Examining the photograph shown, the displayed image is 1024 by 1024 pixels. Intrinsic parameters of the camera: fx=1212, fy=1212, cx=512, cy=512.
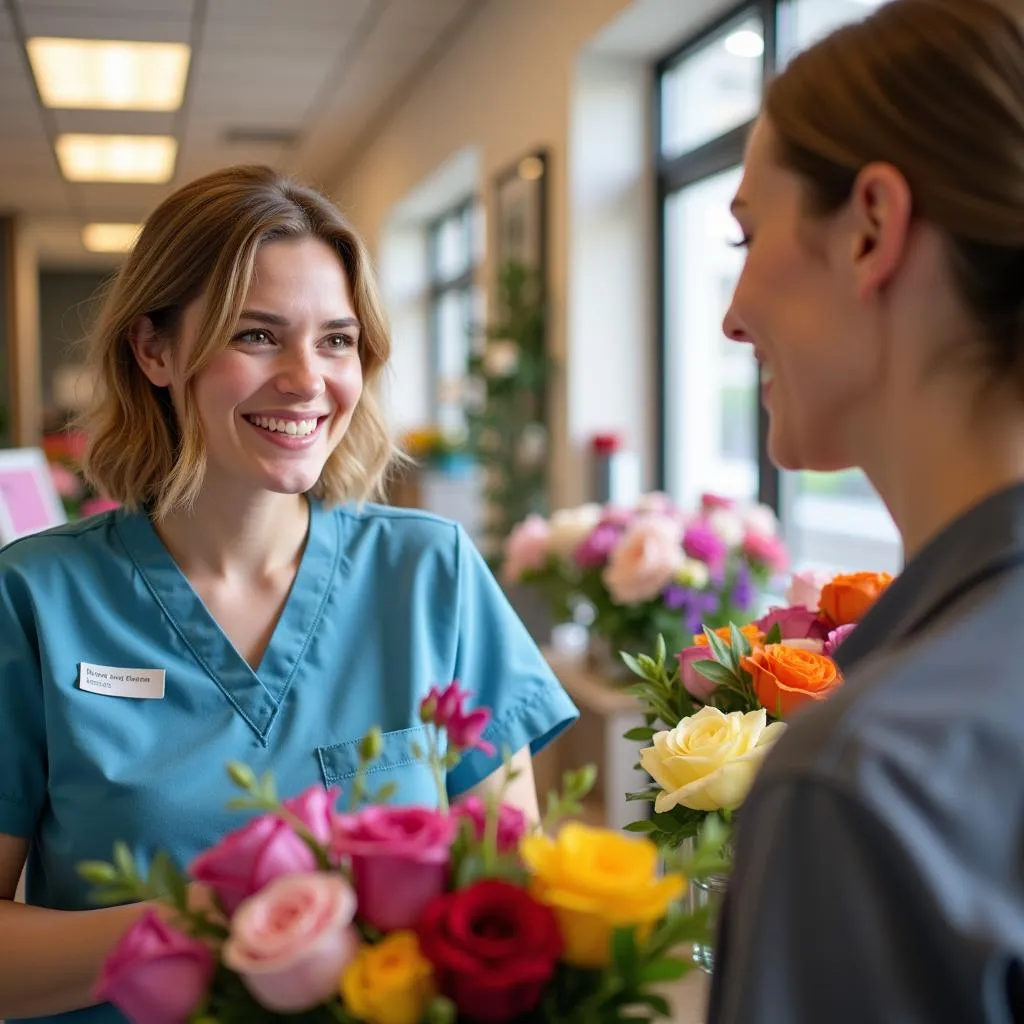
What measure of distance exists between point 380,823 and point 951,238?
44 cm

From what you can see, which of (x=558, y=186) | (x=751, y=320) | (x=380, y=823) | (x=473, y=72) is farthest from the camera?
(x=473, y=72)

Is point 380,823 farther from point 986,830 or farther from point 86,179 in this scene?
point 86,179

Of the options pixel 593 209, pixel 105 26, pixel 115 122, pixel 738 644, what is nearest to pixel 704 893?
pixel 738 644

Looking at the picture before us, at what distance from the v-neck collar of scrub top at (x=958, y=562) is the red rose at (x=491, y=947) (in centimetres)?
26

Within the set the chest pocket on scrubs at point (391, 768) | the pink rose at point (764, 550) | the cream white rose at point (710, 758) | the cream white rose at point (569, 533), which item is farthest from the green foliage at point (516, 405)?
the cream white rose at point (710, 758)

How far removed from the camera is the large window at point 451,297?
711cm

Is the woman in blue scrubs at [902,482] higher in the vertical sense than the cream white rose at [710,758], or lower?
higher

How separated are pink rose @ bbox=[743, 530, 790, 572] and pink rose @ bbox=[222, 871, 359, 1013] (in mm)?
2307

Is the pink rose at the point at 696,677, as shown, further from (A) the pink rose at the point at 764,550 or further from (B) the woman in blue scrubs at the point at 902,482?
(A) the pink rose at the point at 764,550

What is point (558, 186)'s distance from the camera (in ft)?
14.8

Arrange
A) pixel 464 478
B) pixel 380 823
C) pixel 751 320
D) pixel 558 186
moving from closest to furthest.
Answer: pixel 380 823 < pixel 751 320 < pixel 558 186 < pixel 464 478

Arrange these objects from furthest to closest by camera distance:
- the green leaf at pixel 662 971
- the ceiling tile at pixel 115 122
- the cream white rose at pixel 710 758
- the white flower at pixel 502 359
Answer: the ceiling tile at pixel 115 122 < the white flower at pixel 502 359 < the cream white rose at pixel 710 758 < the green leaf at pixel 662 971

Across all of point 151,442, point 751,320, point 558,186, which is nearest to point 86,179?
point 558,186

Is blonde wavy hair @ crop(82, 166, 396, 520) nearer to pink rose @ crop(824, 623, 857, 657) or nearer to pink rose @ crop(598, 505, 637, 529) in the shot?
pink rose @ crop(824, 623, 857, 657)
